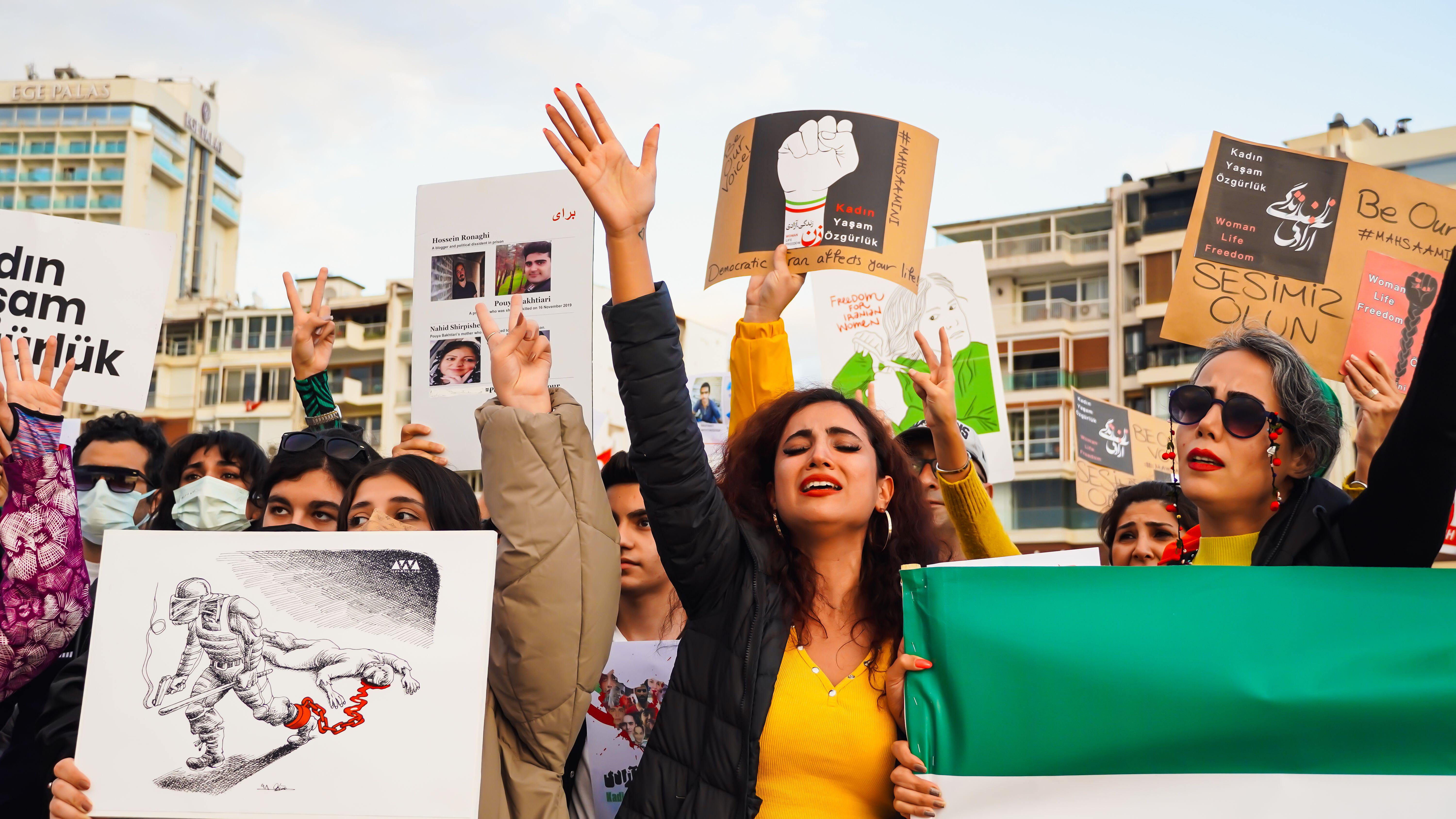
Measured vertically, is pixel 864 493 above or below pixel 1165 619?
above

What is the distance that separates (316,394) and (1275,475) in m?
3.12

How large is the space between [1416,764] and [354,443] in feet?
9.89

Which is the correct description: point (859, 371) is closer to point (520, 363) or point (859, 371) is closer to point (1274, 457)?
point (1274, 457)

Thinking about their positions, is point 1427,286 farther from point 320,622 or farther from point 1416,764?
point 320,622

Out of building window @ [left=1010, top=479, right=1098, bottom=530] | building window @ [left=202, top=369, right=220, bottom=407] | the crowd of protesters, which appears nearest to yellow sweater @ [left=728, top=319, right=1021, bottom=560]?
the crowd of protesters

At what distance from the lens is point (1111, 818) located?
2785mm

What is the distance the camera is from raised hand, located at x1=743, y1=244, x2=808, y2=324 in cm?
415

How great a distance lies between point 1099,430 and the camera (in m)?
10.2

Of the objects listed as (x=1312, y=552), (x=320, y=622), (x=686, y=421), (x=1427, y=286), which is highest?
(x=1427, y=286)

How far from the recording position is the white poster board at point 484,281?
4.51 metres

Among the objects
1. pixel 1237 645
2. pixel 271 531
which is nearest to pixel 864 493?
pixel 1237 645

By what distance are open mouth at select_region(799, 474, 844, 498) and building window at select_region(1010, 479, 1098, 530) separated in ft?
130

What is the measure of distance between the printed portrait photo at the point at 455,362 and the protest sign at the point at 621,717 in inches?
53.9

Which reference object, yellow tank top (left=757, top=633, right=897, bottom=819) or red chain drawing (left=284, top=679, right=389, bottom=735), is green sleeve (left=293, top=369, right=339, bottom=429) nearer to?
red chain drawing (left=284, top=679, right=389, bottom=735)
